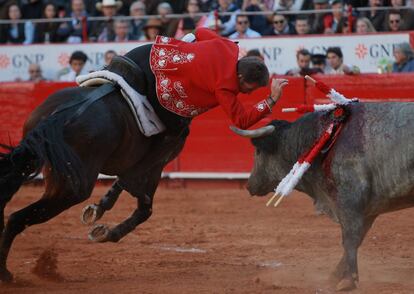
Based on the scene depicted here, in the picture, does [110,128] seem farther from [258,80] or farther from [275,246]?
[275,246]

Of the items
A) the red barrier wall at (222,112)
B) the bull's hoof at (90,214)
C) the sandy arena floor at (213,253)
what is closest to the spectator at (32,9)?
the red barrier wall at (222,112)

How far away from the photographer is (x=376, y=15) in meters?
11.9

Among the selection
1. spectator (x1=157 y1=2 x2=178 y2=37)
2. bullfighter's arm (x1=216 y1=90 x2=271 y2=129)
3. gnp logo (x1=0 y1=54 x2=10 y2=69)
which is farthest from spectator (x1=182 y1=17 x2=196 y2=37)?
bullfighter's arm (x1=216 y1=90 x2=271 y2=129)

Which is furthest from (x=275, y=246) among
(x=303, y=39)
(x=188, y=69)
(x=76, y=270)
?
(x=303, y=39)

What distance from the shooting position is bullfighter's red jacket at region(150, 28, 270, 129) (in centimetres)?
626

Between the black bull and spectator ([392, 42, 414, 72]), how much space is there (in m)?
4.88

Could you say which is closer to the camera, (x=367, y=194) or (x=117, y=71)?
(x=367, y=194)

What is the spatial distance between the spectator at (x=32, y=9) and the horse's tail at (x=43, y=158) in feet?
30.1

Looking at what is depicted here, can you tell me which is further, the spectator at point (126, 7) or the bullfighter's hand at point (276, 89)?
the spectator at point (126, 7)

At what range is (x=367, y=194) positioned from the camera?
6.07 meters

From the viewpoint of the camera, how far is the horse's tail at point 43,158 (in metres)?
6.03

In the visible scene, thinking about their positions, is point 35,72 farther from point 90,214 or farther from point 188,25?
point 90,214

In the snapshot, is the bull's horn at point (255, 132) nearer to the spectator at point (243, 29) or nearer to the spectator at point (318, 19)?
the spectator at point (318, 19)

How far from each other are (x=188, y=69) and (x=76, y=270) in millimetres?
1853
